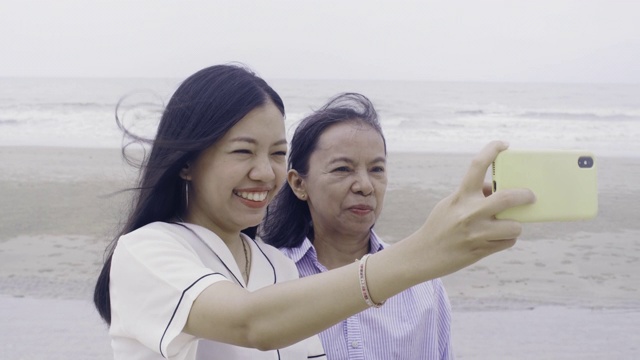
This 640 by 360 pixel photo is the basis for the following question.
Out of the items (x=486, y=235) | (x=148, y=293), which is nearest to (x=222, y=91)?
→ (x=148, y=293)

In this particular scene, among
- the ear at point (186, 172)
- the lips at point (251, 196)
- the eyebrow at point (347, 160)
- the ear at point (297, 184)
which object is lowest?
the ear at point (297, 184)

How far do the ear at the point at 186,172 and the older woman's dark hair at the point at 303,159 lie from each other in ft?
3.64

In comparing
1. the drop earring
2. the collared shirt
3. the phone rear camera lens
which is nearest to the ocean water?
the collared shirt

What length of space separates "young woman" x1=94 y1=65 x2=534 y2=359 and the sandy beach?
0.74 metres

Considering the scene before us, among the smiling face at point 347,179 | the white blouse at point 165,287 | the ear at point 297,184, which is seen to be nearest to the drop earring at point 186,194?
the white blouse at point 165,287

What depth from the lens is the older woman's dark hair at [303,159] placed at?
3229 millimetres

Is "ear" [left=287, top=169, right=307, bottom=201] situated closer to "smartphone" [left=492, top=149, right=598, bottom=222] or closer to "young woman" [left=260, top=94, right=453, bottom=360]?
"young woman" [left=260, top=94, right=453, bottom=360]

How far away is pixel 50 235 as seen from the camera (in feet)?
33.1

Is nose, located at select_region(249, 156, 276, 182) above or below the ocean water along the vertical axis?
above

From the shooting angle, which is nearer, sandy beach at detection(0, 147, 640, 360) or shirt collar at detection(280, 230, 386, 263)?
shirt collar at detection(280, 230, 386, 263)

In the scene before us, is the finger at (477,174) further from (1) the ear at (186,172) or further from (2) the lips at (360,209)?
(2) the lips at (360,209)

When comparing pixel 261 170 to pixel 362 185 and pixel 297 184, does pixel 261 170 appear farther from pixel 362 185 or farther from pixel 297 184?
pixel 297 184

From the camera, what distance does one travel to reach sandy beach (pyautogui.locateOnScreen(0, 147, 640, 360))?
6.20 metres

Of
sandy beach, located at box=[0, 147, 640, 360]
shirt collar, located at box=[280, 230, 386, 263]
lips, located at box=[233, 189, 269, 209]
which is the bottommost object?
sandy beach, located at box=[0, 147, 640, 360]
